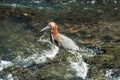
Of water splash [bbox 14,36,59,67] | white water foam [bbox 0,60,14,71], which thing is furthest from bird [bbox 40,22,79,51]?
white water foam [bbox 0,60,14,71]

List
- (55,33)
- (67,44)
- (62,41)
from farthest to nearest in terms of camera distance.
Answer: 1. (55,33)
2. (62,41)
3. (67,44)

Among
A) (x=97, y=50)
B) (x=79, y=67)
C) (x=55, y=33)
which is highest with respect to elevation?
(x=55, y=33)

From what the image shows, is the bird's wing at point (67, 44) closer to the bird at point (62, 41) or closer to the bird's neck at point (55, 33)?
the bird at point (62, 41)

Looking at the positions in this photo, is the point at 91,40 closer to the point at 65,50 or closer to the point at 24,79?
the point at 65,50

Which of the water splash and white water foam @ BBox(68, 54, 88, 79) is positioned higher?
the water splash

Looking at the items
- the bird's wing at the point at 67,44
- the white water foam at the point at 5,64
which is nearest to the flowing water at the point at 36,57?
the white water foam at the point at 5,64

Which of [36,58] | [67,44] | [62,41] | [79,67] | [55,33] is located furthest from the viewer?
[55,33]

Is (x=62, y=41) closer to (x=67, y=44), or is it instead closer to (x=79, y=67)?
(x=67, y=44)

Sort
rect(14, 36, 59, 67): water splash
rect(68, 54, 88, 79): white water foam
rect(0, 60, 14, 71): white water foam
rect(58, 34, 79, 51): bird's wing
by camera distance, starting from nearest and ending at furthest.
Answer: rect(68, 54, 88, 79): white water foam → rect(0, 60, 14, 71): white water foam → rect(14, 36, 59, 67): water splash → rect(58, 34, 79, 51): bird's wing

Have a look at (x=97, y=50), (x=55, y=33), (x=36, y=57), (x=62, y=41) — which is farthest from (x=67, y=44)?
(x=36, y=57)

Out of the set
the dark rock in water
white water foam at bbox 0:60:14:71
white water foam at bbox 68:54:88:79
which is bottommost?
white water foam at bbox 68:54:88:79

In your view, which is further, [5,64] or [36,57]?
[36,57]

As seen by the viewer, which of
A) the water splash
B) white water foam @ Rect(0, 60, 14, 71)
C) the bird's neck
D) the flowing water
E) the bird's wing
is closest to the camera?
the flowing water

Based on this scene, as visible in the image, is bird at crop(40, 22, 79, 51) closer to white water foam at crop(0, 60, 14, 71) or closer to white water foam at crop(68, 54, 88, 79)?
white water foam at crop(68, 54, 88, 79)
